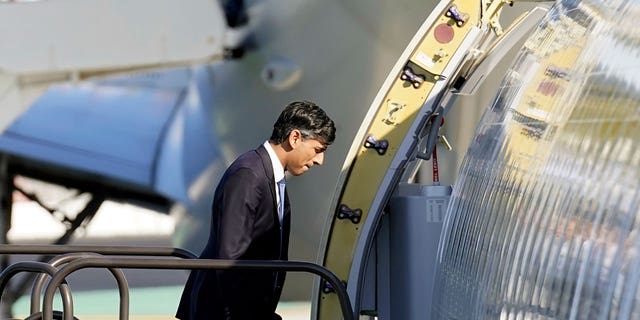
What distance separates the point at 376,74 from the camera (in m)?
6.48

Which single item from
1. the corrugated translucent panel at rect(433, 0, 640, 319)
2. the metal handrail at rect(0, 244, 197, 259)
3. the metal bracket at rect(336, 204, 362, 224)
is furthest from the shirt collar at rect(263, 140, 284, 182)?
the corrugated translucent panel at rect(433, 0, 640, 319)

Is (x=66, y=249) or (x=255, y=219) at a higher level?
(x=255, y=219)

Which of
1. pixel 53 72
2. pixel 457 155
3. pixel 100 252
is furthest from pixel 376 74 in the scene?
pixel 100 252

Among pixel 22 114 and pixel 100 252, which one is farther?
pixel 22 114

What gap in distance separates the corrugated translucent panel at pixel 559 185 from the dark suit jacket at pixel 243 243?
2.36 feet

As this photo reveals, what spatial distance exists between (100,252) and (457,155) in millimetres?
3210

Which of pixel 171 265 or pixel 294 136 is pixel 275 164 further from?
pixel 171 265

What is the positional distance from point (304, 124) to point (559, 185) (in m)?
1.37

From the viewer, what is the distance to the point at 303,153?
3.20 metres

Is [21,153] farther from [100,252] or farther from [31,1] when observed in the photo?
[100,252]

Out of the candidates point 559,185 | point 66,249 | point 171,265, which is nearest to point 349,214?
point 171,265

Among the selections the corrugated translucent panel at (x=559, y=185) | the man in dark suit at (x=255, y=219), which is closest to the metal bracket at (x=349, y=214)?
the man in dark suit at (x=255, y=219)

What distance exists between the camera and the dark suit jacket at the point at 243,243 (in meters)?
3.00

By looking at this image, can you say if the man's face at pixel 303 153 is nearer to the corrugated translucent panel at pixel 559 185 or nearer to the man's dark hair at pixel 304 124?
the man's dark hair at pixel 304 124
